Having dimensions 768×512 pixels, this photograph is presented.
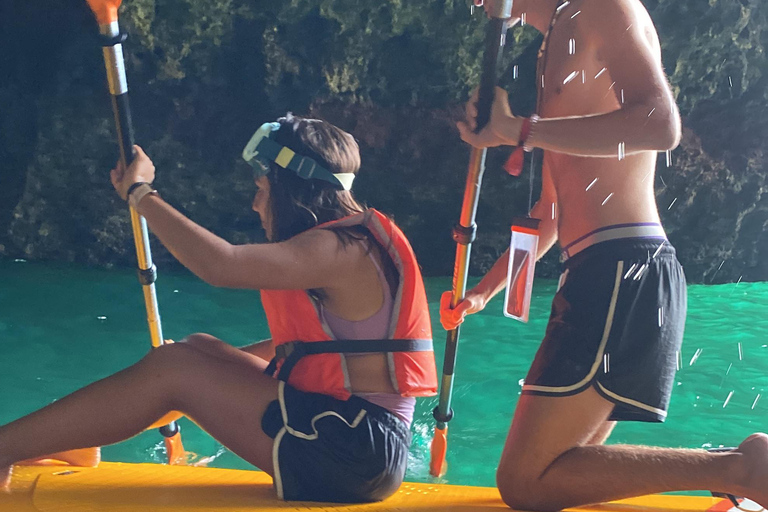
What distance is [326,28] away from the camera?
4688mm

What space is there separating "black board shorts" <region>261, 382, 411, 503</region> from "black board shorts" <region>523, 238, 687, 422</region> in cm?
27

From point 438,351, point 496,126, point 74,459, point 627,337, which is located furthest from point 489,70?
point 438,351

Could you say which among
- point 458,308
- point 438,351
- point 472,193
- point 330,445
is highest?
point 472,193

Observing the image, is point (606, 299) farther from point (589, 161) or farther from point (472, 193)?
point (472, 193)

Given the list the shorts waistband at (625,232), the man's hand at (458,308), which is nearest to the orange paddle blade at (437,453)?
the man's hand at (458,308)

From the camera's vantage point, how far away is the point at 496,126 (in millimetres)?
1118

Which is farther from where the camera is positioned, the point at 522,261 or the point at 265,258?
the point at 522,261

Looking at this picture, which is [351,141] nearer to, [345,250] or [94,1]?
[345,250]

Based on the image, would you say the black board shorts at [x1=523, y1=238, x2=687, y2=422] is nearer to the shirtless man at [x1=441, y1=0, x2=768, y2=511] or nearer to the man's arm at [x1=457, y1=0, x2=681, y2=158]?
the shirtless man at [x1=441, y1=0, x2=768, y2=511]

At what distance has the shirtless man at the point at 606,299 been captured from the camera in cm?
103

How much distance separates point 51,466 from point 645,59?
3.81ft

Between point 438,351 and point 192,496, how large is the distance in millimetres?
2277

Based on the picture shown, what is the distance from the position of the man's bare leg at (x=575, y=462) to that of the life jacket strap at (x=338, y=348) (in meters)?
0.22

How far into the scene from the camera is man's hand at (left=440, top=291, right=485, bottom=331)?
1383 mm
